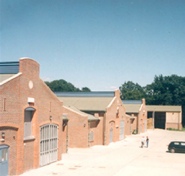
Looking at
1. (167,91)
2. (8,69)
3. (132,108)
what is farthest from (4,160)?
(167,91)

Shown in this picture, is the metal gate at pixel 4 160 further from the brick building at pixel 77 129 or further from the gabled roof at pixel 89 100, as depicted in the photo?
the gabled roof at pixel 89 100

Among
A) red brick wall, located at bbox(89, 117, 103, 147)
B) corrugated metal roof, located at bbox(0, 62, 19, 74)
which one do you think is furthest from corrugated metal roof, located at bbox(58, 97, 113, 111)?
corrugated metal roof, located at bbox(0, 62, 19, 74)

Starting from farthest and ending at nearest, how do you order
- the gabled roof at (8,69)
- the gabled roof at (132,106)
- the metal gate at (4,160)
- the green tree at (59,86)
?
the green tree at (59,86) < the gabled roof at (132,106) < the gabled roof at (8,69) < the metal gate at (4,160)

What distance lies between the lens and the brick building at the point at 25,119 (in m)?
20.9

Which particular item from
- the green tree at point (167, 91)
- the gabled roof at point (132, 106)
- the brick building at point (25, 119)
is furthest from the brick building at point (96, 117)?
the green tree at point (167, 91)

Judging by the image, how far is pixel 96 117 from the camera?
43.4m

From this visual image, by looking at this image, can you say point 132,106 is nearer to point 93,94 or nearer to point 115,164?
point 93,94

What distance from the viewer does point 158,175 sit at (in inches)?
949

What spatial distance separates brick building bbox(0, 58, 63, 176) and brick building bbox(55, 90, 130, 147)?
9676 mm

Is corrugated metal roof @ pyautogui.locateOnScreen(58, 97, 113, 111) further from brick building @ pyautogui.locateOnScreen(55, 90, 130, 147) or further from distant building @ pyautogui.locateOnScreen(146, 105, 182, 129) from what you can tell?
distant building @ pyautogui.locateOnScreen(146, 105, 182, 129)

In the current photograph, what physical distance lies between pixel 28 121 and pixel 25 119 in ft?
2.02

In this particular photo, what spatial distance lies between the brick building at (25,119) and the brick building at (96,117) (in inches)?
381

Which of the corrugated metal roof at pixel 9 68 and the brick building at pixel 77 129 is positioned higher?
the corrugated metal roof at pixel 9 68

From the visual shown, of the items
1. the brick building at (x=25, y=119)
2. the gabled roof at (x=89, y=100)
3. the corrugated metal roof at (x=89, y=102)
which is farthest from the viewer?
the gabled roof at (x=89, y=100)
